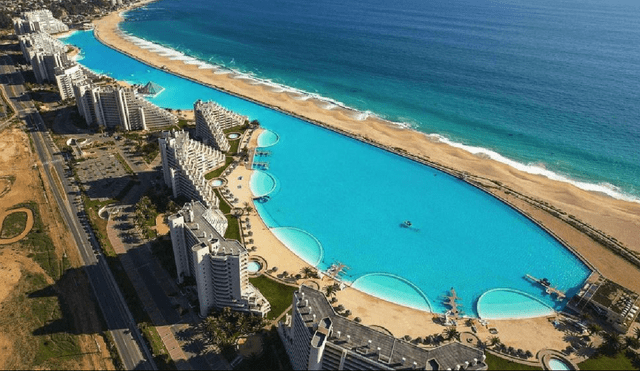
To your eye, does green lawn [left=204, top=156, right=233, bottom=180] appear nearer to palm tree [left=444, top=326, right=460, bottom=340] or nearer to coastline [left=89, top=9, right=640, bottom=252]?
coastline [left=89, top=9, right=640, bottom=252]

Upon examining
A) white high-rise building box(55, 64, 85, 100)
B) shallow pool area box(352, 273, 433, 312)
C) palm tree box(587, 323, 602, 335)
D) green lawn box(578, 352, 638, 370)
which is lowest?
green lawn box(578, 352, 638, 370)

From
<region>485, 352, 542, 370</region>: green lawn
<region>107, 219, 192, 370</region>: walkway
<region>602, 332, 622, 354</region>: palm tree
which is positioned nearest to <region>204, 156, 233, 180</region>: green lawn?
<region>107, 219, 192, 370</region>: walkway

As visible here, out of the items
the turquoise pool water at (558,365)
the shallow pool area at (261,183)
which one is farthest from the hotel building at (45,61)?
the turquoise pool water at (558,365)

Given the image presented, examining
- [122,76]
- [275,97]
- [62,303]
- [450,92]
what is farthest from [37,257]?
[450,92]

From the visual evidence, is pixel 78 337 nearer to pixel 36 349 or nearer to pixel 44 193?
pixel 36 349

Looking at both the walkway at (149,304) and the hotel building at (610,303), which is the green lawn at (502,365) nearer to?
A: the hotel building at (610,303)

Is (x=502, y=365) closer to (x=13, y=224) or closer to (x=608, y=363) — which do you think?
(x=608, y=363)

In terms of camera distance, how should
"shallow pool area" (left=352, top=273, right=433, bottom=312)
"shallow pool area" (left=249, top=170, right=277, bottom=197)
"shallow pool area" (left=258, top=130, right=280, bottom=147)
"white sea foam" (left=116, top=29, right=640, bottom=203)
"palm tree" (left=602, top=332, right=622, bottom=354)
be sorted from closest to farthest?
1. "palm tree" (left=602, top=332, right=622, bottom=354)
2. "shallow pool area" (left=352, top=273, right=433, bottom=312)
3. "shallow pool area" (left=249, top=170, right=277, bottom=197)
4. "white sea foam" (left=116, top=29, right=640, bottom=203)
5. "shallow pool area" (left=258, top=130, right=280, bottom=147)

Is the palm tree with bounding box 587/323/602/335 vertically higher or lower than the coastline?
lower
